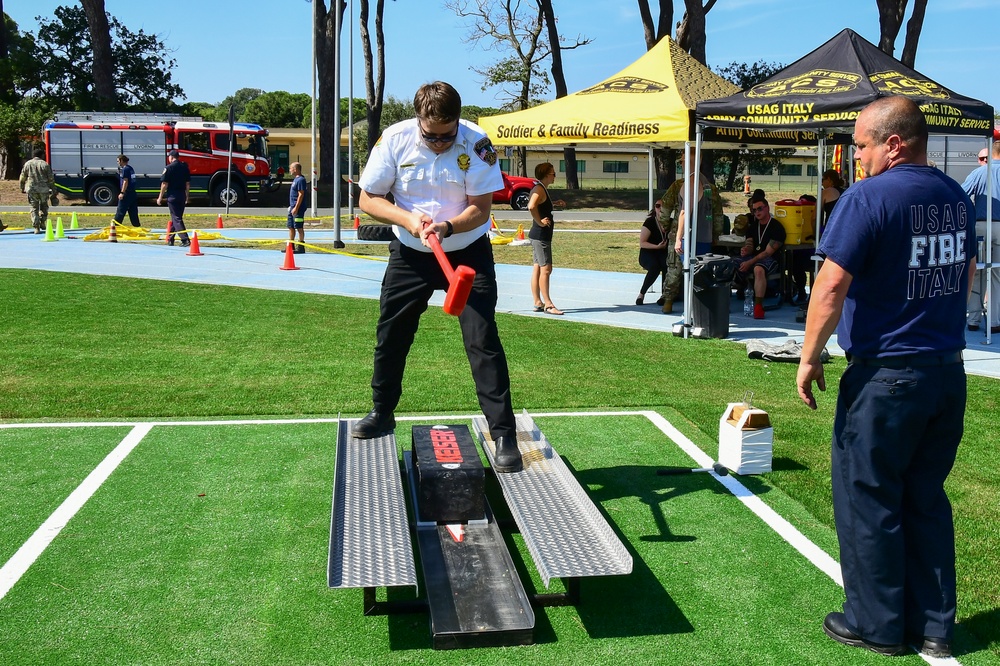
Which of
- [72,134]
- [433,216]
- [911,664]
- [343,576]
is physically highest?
[72,134]

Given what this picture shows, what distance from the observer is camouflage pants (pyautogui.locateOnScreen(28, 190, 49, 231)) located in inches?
883

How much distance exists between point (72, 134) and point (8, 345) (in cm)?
2631

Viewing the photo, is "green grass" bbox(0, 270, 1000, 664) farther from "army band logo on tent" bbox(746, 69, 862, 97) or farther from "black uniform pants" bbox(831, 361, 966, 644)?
"army band logo on tent" bbox(746, 69, 862, 97)

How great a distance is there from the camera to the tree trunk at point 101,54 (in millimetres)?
39500

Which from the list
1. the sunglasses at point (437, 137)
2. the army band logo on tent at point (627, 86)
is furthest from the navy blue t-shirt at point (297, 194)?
the sunglasses at point (437, 137)

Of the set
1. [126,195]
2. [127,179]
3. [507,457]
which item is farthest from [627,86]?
[126,195]

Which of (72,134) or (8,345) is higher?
(72,134)

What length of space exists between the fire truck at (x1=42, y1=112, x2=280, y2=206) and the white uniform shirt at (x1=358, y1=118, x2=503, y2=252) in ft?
95.7

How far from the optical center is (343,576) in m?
3.56

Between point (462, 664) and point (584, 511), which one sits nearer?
point (462, 664)

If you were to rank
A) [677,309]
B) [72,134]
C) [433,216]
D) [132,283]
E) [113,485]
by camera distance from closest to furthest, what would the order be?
[433,216] → [113,485] → [677,309] → [132,283] → [72,134]

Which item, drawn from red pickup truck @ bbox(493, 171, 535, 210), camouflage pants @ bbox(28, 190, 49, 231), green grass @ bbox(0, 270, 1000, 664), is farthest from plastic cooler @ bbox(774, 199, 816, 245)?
red pickup truck @ bbox(493, 171, 535, 210)

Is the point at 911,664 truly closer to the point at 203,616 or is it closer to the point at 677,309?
the point at 203,616

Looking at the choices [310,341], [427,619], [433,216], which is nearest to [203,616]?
[427,619]
